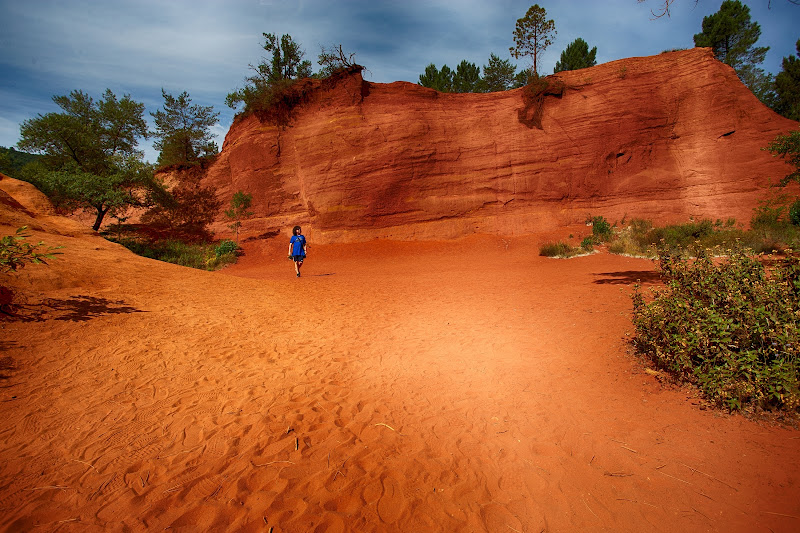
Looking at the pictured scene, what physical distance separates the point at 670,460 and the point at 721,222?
19.8m

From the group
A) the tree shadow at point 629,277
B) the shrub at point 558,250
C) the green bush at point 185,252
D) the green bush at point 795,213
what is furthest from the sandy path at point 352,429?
the green bush at point 795,213

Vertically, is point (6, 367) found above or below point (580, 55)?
below

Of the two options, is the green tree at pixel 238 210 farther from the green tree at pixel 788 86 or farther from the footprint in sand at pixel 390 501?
the green tree at pixel 788 86

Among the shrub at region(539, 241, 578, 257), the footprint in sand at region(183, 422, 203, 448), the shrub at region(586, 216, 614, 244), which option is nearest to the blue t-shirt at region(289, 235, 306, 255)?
the footprint in sand at region(183, 422, 203, 448)

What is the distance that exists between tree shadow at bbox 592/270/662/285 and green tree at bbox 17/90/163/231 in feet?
81.2

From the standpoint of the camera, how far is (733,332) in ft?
11.6

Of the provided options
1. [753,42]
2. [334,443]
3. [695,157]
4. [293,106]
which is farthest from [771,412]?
[753,42]

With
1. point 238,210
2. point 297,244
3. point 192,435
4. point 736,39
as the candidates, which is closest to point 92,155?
point 238,210

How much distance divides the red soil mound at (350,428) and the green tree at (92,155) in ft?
55.8

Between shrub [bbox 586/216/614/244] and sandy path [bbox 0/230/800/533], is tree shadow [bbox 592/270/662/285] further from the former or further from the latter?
shrub [bbox 586/216/614/244]

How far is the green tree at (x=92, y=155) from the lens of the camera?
61.8 ft

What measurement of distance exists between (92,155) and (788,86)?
5377cm

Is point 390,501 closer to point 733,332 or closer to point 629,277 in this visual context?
point 733,332

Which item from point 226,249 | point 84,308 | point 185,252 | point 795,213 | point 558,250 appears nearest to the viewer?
point 84,308
